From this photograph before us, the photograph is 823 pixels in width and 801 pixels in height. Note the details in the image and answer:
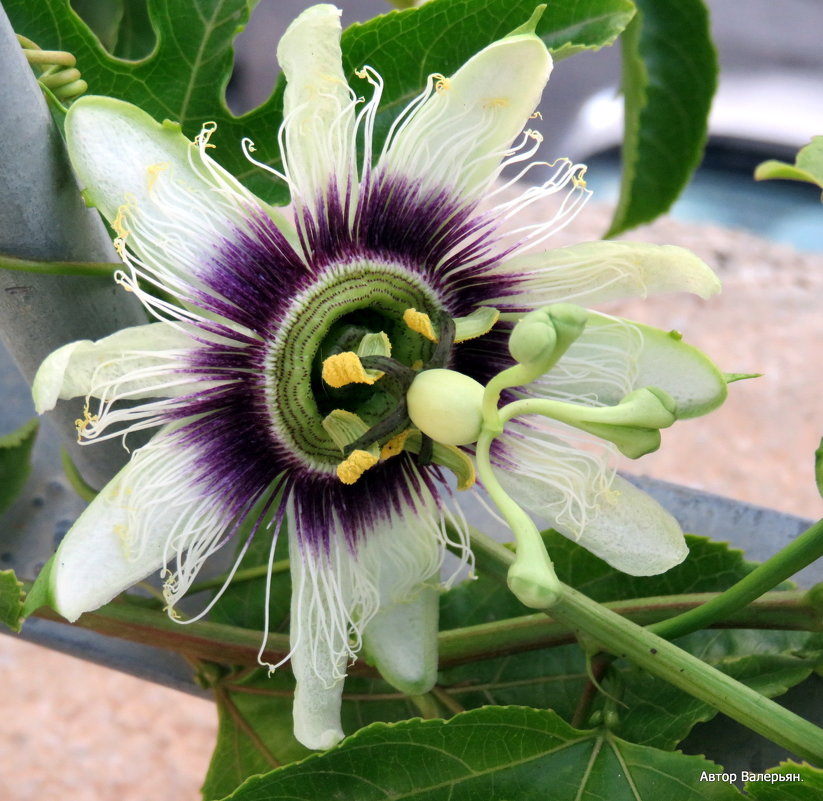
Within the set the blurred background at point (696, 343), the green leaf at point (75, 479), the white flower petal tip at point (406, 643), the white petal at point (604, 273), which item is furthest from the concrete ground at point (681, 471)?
the white petal at point (604, 273)

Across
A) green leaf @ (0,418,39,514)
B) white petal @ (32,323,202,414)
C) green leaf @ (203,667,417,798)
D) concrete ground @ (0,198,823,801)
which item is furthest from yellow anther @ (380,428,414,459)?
concrete ground @ (0,198,823,801)

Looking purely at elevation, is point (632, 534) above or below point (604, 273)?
below

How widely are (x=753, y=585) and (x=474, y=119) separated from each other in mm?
268

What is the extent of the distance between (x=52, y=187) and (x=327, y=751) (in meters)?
0.30

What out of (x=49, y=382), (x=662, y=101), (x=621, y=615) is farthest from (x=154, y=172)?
(x=662, y=101)

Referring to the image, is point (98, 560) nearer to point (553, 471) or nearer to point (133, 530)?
point (133, 530)

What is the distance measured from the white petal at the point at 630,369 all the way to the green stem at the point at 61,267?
23cm

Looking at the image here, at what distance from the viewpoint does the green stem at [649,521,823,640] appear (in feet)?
1.61

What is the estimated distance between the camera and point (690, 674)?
49 centimetres

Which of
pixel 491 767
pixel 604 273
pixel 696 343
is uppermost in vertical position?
pixel 604 273

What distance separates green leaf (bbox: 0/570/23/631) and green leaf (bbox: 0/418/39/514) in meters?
0.26

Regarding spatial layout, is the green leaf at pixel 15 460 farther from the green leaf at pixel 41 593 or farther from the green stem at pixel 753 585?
the green stem at pixel 753 585

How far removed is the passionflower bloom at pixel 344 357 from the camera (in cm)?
48

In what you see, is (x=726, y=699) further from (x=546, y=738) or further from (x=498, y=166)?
(x=498, y=166)
